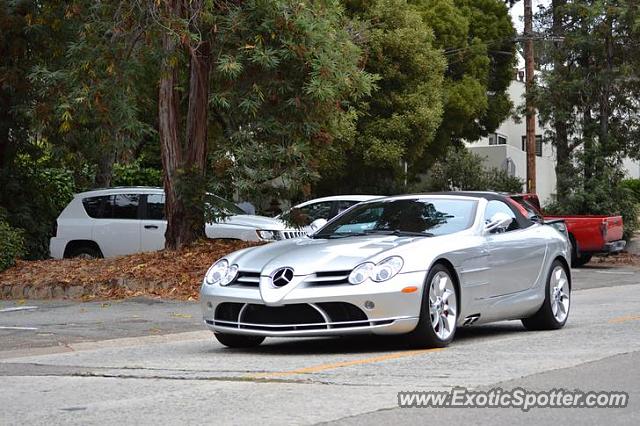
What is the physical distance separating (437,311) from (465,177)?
108ft

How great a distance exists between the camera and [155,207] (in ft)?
70.6

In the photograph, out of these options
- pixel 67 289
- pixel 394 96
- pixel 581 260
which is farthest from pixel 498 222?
pixel 394 96

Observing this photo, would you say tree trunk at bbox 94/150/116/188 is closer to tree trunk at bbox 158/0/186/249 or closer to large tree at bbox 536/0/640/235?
tree trunk at bbox 158/0/186/249

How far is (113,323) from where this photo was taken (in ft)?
43.5

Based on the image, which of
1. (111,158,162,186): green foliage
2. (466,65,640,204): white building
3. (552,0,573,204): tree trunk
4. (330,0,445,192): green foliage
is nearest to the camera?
(552,0,573,204): tree trunk

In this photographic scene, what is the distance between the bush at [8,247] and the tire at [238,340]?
9.18m

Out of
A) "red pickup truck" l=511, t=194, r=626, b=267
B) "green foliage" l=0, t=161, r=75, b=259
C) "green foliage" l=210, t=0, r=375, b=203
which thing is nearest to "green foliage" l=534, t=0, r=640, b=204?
"red pickup truck" l=511, t=194, r=626, b=267

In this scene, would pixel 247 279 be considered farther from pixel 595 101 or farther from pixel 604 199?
pixel 595 101

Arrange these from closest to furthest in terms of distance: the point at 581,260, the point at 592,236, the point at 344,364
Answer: the point at 344,364, the point at 592,236, the point at 581,260

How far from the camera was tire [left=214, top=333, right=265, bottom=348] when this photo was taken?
1020 centimetres

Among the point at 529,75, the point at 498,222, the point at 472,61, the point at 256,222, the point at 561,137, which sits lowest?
the point at 256,222

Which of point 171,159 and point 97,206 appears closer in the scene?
point 171,159

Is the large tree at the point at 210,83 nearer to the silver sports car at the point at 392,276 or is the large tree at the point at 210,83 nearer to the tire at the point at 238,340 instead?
the silver sports car at the point at 392,276

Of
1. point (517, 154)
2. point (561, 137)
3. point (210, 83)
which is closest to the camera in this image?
point (210, 83)
